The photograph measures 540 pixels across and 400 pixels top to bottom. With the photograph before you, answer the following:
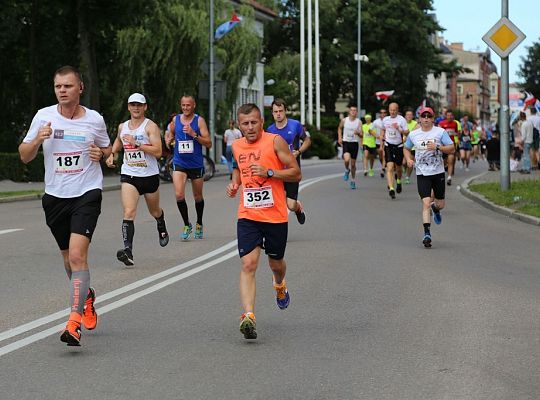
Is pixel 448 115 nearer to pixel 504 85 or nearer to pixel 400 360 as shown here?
pixel 504 85

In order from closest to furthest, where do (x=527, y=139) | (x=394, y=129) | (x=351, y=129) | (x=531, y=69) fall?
1. (x=394, y=129)
2. (x=351, y=129)
3. (x=527, y=139)
4. (x=531, y=69)

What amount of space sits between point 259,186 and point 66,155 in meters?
1.31

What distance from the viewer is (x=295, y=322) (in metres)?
8.25

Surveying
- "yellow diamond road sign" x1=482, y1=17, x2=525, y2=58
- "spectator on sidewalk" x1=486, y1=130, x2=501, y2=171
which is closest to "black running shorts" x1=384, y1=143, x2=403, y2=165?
"yellow diamond road sign" x1=482, y1=17, x2=525, y2=58

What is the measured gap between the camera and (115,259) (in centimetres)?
1257

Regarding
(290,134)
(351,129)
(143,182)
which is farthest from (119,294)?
(351,129)

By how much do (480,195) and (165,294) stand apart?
1493cm

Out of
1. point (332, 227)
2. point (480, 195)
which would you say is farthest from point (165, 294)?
point (480, 195)

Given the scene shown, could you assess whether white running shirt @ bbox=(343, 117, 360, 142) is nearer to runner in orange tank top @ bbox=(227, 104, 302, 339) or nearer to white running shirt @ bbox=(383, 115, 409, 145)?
white running shirt @ bbox=(383, 115, 409, 145)

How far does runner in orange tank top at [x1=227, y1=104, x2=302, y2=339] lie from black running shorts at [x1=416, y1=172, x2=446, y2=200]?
272 inches

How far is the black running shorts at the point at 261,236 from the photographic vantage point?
7.76 m

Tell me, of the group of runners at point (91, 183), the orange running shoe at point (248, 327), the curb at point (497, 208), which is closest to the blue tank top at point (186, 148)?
the curb at point (497, 208)

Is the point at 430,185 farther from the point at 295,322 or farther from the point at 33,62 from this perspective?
the point at 33,62

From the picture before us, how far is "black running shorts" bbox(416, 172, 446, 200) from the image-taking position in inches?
575
